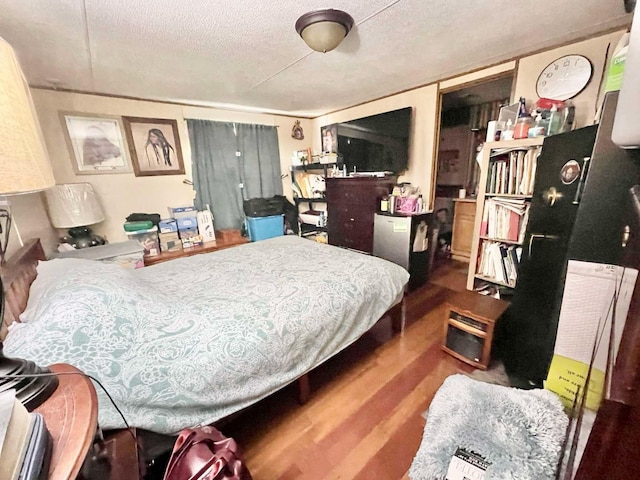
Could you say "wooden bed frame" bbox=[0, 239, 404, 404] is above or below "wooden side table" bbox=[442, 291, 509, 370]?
above

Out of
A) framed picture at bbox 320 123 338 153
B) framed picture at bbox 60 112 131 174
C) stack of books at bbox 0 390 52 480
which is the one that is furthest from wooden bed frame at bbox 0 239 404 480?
framed picture at bbox 320 123 338 153

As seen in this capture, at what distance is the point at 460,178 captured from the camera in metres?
4.11

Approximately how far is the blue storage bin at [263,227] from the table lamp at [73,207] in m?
1.59

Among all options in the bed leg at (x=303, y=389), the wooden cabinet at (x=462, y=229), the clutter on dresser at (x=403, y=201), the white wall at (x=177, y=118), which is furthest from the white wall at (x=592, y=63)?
the bed leg at (x=303, y=389)

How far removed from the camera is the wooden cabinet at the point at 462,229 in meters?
3.39

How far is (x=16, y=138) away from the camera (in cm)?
49

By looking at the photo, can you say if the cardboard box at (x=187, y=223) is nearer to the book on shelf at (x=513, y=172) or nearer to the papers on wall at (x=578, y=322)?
the book on shelf at (x=513, y=172)

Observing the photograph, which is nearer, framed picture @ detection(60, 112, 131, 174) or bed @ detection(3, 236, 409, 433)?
bed @ detection(3, 236, 409, 433)

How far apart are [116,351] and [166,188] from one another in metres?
2.77

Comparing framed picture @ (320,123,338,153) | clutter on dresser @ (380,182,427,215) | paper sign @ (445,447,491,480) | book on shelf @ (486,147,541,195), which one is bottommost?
paper sign @ (445,447,491,480)

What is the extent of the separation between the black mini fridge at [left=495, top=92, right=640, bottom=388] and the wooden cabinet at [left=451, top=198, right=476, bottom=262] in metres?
1.99

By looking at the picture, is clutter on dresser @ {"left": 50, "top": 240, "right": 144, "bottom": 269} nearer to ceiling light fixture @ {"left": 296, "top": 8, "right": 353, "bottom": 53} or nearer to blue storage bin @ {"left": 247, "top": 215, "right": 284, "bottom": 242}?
blue storage bin @ {"left": 247, "top": 215, "right": 284, "bottom": 242}

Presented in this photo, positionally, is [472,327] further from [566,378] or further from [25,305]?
[25,305]

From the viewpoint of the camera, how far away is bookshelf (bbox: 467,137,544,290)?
186 cm
